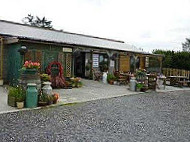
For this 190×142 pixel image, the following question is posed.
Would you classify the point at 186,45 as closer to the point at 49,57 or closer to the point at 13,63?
the point at 49,57

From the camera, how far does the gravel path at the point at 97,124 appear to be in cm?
466

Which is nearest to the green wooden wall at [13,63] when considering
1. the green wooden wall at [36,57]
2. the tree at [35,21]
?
the green wooden wall at [36,57]

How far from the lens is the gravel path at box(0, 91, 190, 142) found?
466 cm

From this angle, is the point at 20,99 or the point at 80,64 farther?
the point at 80,64

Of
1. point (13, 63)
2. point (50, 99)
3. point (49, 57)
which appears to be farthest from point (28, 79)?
point (49, 57)

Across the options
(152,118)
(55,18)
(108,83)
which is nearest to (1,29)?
(108,83)

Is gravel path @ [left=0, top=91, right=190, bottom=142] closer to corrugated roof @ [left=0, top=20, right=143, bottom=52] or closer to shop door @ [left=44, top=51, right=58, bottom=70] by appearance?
shop door @ [left=44, top=51, right=58, bottom=70]

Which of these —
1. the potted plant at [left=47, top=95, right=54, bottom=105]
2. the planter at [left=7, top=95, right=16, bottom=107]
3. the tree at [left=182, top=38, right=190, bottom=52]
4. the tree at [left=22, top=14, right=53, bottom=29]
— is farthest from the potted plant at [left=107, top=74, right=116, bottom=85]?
the tree at [left=182, top=38, right=190, bottom=52]

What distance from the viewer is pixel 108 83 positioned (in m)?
15.6

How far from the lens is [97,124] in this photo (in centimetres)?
565

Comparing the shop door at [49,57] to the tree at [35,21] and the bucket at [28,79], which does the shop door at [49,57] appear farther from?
the tree at [35,21]

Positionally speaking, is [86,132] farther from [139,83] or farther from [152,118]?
[139,83]

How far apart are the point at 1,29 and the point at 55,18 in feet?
107

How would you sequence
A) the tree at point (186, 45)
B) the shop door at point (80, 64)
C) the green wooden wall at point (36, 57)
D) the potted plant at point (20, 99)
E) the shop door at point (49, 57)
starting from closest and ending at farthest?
1. the potted plant at point (20, 99)
2. the green wooden wall at point (36, 57)
3. the shop door at point (49, 57)
4. the shop door at point (80, 64)
5. the tree at point (186, 45)
